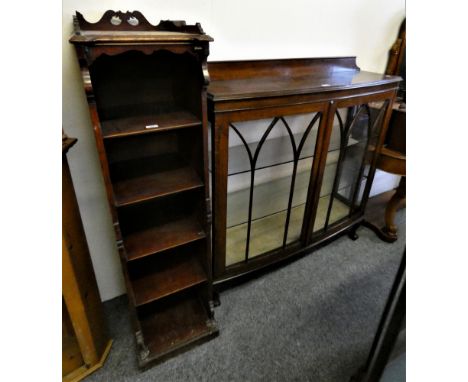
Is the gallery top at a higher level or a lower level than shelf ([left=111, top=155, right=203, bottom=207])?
higher

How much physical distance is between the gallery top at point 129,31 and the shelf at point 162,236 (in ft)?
2.45

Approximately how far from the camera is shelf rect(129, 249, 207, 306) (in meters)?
1.31

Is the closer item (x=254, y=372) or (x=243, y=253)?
(x=254, y=372)

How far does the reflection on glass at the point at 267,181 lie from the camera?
4.50ft

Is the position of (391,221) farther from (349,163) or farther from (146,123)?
(146,123)

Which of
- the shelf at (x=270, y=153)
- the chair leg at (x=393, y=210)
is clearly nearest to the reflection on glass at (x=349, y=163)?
the shelf at (x=270, y=153)

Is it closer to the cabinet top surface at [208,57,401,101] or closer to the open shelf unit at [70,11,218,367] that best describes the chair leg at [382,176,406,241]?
the cabinet top surface at [208,57,401,101]

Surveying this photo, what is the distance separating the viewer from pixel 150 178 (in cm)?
118

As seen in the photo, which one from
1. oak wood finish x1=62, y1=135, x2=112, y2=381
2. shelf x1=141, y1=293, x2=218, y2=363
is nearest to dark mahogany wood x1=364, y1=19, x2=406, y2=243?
shelf x1=141, y1=293, x2=218, y2=363

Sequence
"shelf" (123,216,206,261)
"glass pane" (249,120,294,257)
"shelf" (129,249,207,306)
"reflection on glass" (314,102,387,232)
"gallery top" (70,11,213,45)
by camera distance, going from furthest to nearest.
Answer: "reflection on glass" (314,102,387,232) → "glass pane" (249,120,294,257) → "shelf" (129,249,207,306) → "shelf" (123,216,206,261) → "gallery top" (70,11,213,45)

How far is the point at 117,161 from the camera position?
1198 millimetres
